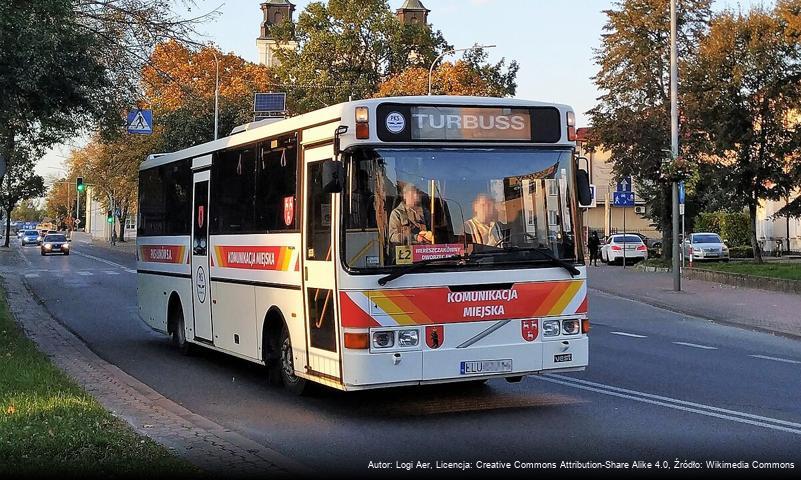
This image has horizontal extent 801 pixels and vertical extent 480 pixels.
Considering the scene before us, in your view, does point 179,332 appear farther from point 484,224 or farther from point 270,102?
point 270,102

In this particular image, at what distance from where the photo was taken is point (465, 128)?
9141 millimetres

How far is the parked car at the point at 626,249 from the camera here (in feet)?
153

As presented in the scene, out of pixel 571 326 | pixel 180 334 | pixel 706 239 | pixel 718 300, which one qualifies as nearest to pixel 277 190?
pixel 571 326

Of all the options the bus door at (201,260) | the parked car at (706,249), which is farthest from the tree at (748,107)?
the bus door at (201,260)

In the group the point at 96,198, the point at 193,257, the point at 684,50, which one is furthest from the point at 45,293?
the point at 96,198

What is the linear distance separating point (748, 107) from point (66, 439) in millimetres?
31926

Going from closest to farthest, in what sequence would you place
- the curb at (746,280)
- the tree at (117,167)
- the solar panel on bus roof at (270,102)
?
the curb at (746,280) < the solar panel on bus roof at (270,102) < the tree at (117,167)

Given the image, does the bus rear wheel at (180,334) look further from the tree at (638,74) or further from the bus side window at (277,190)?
the tree at (638,74)

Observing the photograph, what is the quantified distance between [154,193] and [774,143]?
2596cm

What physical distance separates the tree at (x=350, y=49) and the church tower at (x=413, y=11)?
27.1m

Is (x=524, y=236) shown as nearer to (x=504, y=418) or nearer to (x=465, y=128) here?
(x=465, y=128)

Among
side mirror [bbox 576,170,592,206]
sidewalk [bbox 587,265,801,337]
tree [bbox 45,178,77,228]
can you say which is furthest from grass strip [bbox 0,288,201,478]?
tree [bbox 45,178,77,228]

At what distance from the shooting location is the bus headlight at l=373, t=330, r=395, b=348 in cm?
866

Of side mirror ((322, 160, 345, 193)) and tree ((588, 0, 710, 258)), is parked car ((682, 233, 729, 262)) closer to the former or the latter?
tree ((588, 0, 710, 258))
